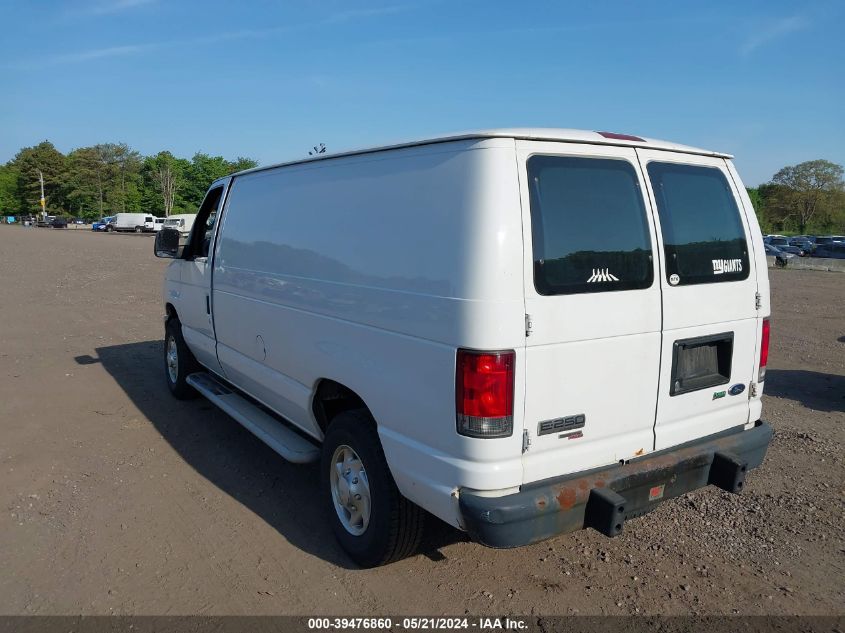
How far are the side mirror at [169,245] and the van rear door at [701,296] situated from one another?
4642 millimetres

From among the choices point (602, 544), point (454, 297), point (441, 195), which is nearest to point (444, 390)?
point (454, 297)

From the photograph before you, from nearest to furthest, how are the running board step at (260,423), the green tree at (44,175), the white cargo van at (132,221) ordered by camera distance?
the running board step at (260,423)
the white cargo van at (132,221)
the green tree at (44,175)

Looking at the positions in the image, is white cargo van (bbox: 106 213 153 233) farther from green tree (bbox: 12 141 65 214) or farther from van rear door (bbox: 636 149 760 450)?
van rear door (bbox: 636 149 760 450)

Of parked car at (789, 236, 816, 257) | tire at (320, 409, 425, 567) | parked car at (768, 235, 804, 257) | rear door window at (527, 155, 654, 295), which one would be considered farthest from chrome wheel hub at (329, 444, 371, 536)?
parked car at (789, 236, 816, 257)

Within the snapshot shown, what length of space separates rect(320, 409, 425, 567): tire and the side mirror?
341 centimetres

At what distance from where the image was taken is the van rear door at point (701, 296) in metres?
3.26

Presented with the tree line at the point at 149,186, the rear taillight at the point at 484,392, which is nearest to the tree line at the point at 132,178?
the tree line at the point at 149,186

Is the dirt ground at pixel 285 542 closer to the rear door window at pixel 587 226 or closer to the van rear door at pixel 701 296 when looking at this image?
the van rear door at pixel 701 296

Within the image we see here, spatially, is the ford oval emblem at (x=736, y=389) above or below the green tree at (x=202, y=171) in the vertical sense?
below

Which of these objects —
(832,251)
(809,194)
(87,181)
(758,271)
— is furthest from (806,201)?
(87,181)

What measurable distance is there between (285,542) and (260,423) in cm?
111

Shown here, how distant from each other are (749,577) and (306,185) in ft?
11.3

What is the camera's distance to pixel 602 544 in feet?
A: 12.4

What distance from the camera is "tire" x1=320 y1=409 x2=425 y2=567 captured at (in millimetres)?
3285
